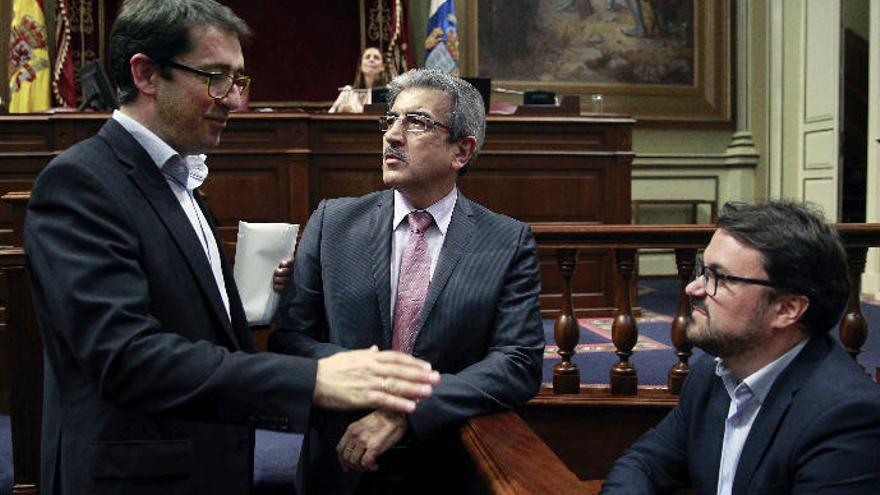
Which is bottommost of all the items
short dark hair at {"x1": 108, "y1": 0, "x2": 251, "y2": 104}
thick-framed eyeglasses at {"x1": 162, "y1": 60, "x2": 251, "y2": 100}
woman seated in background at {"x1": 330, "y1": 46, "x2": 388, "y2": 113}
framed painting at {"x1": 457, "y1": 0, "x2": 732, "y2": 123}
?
thick-framed eyeglasses at {"x1": 162, "y1": 60, "x2": 251, "y2": 100}

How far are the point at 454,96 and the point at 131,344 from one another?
105 centimetres

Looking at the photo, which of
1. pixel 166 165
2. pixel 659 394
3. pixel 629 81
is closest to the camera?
pixel 166 165

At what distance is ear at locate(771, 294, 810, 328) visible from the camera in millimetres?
1581

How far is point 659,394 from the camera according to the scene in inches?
111

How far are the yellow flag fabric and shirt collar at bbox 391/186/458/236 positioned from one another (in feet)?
19.6

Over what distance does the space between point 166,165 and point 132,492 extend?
53 cm

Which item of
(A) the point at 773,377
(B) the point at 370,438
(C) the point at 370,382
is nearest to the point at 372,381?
(C) the point at 370,382

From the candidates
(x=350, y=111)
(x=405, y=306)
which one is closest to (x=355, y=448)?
(x=405, y=306)

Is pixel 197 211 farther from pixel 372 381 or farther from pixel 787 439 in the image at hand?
pixel 787 439

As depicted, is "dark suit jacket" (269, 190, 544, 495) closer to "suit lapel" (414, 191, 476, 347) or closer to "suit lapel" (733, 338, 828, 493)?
"suit lapel" (414, 191, 476, 347)

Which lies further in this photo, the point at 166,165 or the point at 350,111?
the point at 350,111

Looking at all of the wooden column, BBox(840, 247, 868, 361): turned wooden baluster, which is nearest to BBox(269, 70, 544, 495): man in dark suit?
the wooden column

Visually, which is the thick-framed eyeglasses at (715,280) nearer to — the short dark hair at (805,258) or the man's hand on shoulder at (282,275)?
the short dark hair at (805,258)

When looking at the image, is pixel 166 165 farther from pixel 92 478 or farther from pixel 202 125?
pixel 92 478
